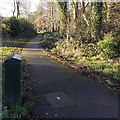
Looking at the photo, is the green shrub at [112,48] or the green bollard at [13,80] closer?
the green bollard at [13,80]

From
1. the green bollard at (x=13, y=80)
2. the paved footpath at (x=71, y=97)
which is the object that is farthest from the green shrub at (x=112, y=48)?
the green bollard at (x=13, y=80)

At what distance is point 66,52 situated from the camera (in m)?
11.2

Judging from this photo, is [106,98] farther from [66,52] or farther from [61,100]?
[66,52]

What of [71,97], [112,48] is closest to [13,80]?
[71,97]

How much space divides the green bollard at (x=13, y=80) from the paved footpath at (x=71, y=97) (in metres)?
0.60

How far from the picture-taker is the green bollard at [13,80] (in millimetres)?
3721

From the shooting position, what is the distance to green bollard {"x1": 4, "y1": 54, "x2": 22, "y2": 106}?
372 cm

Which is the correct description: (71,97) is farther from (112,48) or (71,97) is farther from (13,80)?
(112,48)

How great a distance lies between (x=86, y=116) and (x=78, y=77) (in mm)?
2946

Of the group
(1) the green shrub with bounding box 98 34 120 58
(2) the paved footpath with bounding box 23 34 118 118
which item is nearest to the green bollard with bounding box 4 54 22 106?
(2) the paved footpath with bounding box 23 34 118 118

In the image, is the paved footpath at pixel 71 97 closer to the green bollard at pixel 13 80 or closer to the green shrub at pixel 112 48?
the green bollard at pixel 13 80

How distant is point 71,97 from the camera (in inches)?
177

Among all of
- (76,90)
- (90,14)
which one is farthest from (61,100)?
(90,14)

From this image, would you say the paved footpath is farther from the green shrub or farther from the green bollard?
the green shrub
